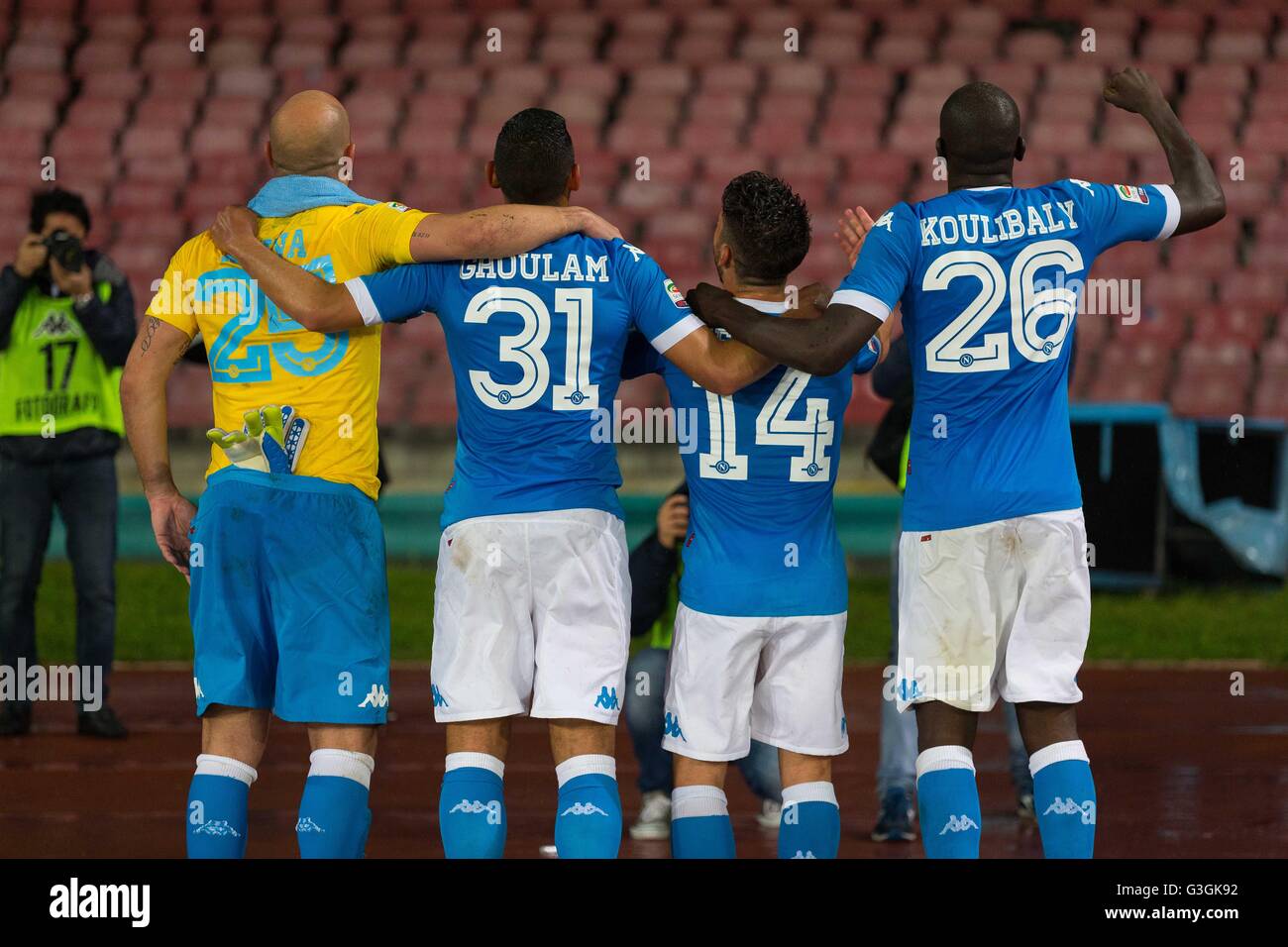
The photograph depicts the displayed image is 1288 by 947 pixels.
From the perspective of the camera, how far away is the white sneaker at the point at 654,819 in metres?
5.66

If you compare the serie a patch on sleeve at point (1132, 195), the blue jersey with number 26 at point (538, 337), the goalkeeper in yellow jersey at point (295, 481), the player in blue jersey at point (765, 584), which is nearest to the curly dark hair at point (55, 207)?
the goalkeeper in yellow jersey at point (295, 481)

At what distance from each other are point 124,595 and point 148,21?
31.7 feet

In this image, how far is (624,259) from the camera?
165 inches

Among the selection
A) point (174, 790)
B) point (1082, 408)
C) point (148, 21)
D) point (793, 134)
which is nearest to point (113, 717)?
point (174, 790)

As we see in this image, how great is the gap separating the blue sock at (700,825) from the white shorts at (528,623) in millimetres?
290

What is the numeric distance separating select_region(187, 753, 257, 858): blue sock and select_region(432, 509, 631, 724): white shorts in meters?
0.57

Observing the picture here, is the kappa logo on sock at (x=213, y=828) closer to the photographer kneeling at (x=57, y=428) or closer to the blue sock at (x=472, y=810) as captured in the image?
the blue sock at (x=472, y=810)

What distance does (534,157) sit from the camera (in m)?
4.16

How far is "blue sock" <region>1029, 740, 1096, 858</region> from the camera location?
4.07 m

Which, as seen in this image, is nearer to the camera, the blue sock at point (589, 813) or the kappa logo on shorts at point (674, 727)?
the blue sock at point (589, 813)

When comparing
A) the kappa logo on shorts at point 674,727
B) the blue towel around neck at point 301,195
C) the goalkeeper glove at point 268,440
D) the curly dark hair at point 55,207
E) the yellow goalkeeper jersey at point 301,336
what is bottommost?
the kappa logo on shorts at point 674,727

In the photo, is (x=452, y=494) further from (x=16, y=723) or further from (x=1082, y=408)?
(x=1082, y=408)

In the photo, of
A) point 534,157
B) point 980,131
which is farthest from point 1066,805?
point 534,157

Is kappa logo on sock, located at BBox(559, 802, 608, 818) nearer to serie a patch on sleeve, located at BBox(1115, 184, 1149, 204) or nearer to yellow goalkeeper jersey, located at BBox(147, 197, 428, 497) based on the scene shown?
yellow goalkeeper jersey, located at BBox(147, 197, 428, 497)
